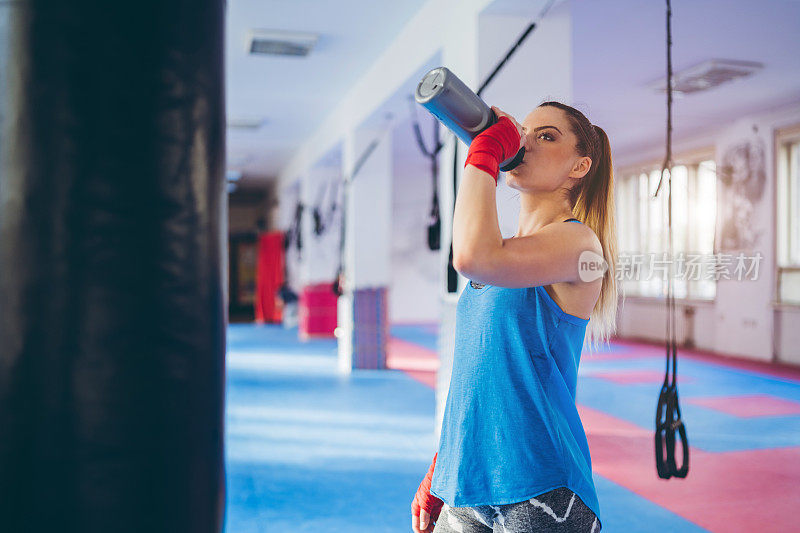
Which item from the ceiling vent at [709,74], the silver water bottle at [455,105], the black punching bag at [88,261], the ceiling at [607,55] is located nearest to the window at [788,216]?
the ceiling at [607,55]

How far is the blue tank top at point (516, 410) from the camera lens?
3.44 feet

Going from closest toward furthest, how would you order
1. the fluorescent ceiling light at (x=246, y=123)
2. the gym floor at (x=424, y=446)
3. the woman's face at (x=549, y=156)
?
the woman's face at (x=549, y=156) < the gym floor at (x=424, y=446) < the fluorescent ceiling light at (x=246, y=123)

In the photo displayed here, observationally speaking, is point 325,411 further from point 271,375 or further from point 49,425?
point 49,425

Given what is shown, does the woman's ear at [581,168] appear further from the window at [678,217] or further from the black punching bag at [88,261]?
the window at [678,217]

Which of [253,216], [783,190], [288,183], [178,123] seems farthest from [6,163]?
[253,216]

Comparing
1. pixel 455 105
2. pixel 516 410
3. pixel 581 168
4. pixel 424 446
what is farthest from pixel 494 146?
pixel 424 446

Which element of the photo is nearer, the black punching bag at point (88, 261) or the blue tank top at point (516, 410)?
the black punching bag at point (88, 261)

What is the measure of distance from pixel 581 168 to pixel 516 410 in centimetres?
42

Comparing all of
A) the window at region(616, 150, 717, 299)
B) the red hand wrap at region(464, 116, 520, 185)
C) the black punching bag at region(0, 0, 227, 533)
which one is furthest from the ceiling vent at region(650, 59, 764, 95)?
the black punching bag at region(0, 0, 227, 533)

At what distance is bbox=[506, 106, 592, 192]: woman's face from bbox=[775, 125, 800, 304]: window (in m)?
7.71

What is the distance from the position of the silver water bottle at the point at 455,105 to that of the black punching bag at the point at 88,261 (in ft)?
1.19

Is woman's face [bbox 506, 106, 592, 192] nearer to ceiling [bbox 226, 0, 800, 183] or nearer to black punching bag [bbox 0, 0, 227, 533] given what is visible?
black punching bag [bbox 0, 0, 227, 533]

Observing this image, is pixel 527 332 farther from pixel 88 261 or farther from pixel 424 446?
pixel 424 446

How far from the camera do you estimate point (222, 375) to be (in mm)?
1037
